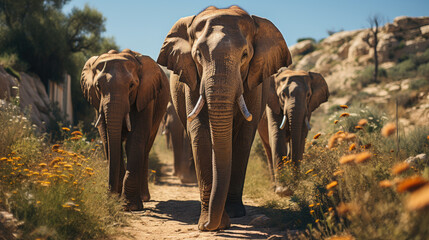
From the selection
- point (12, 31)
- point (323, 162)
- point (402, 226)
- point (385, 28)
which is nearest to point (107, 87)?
point (323, 162)

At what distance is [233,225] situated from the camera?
6.40 meters

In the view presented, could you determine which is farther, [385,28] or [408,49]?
[385,28]

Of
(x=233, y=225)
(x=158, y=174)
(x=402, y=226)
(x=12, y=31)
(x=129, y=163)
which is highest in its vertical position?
(x=12, y=31)

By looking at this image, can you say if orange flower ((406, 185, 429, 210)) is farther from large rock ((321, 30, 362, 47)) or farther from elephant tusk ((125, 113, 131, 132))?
large rock ((321, 30, 362, 47))

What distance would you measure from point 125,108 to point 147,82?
0.98m

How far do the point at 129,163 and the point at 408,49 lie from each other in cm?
4426

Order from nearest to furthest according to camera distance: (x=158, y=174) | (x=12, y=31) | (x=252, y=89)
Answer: (x=252, y=89), (x=158, y=174), (x=12, y=31)

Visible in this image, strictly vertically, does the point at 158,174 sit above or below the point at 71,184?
below

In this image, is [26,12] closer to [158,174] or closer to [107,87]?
[158,174]

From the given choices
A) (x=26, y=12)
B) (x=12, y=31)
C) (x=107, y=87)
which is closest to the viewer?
(x=107, y=87)

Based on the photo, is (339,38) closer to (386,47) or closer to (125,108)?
(386,47)

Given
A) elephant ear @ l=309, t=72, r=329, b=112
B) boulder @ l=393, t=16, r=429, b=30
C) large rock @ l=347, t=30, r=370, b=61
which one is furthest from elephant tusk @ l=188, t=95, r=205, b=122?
boulder @ l=393, t=16, r=429, b=30

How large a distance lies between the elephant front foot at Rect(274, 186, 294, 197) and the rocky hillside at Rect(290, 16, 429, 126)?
20634 millimetres

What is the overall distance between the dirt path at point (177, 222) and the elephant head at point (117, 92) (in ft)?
2.68
